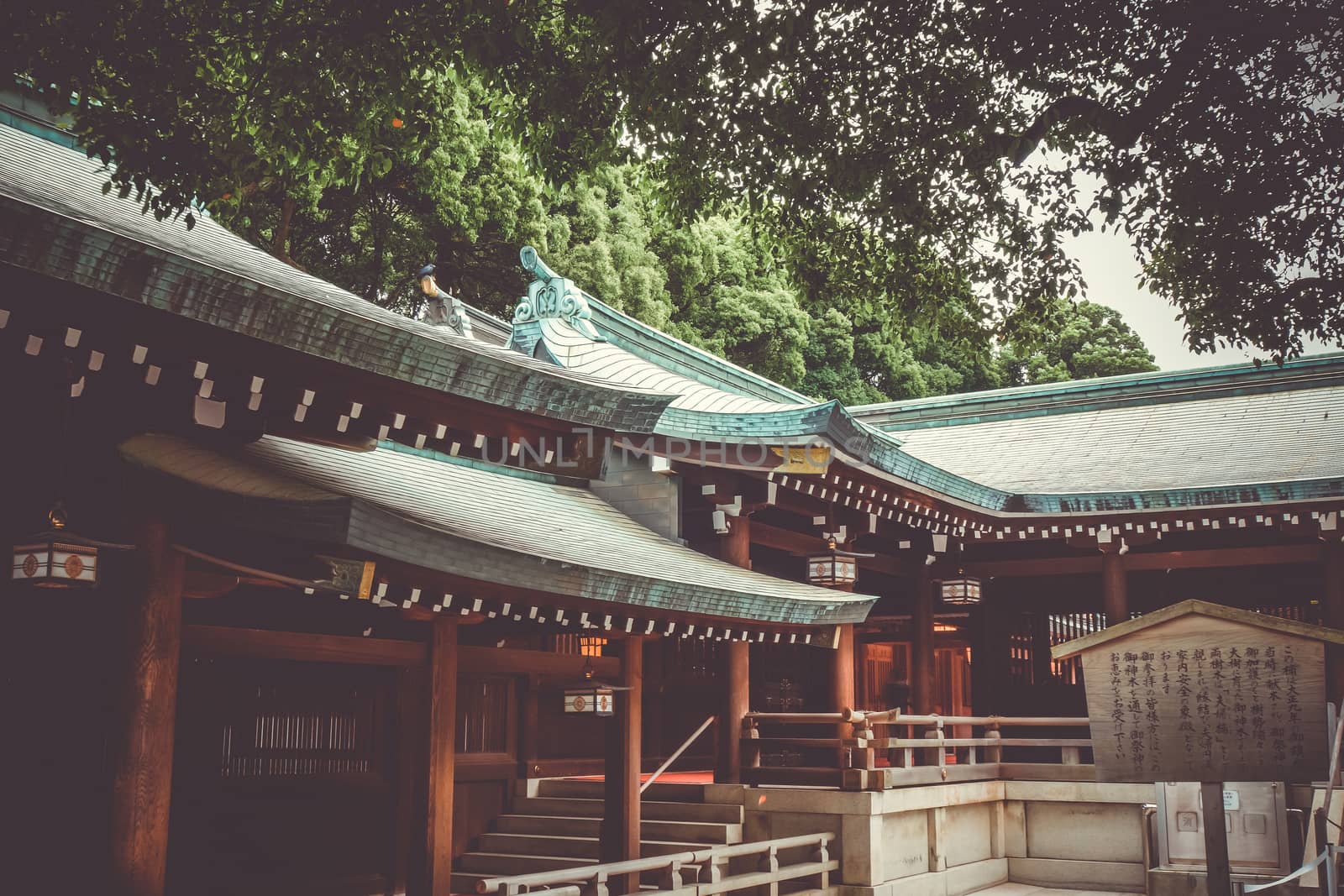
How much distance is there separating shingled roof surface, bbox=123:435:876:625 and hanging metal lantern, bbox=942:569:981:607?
13.9 feet

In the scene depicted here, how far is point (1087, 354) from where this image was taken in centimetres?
4128

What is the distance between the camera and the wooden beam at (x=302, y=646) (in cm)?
888

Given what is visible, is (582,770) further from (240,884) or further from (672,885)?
(240,884)

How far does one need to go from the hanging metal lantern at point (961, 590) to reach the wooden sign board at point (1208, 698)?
8061 millimetres

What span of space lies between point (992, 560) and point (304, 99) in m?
11.7

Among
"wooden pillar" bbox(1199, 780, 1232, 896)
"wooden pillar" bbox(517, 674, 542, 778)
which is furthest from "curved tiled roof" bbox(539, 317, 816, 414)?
"wooden pillar" bbox(1199, 780, 1232, 896)

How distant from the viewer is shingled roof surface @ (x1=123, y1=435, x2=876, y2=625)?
6.90m

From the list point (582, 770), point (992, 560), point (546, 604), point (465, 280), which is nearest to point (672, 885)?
point (546, 604)

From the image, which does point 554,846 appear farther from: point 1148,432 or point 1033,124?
point 1148,432

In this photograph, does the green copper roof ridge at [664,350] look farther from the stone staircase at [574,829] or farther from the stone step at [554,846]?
the stone step at [554,846]

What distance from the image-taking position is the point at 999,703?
16766mm

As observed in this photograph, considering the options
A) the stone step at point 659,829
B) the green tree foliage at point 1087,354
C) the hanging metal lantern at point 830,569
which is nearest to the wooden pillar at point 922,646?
the hanging metal lantern at point 830,569

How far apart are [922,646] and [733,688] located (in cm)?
447

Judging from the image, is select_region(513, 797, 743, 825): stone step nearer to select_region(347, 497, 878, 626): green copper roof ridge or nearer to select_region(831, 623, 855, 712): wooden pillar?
select_region(831, 623, 855, 712): wooden pillar
